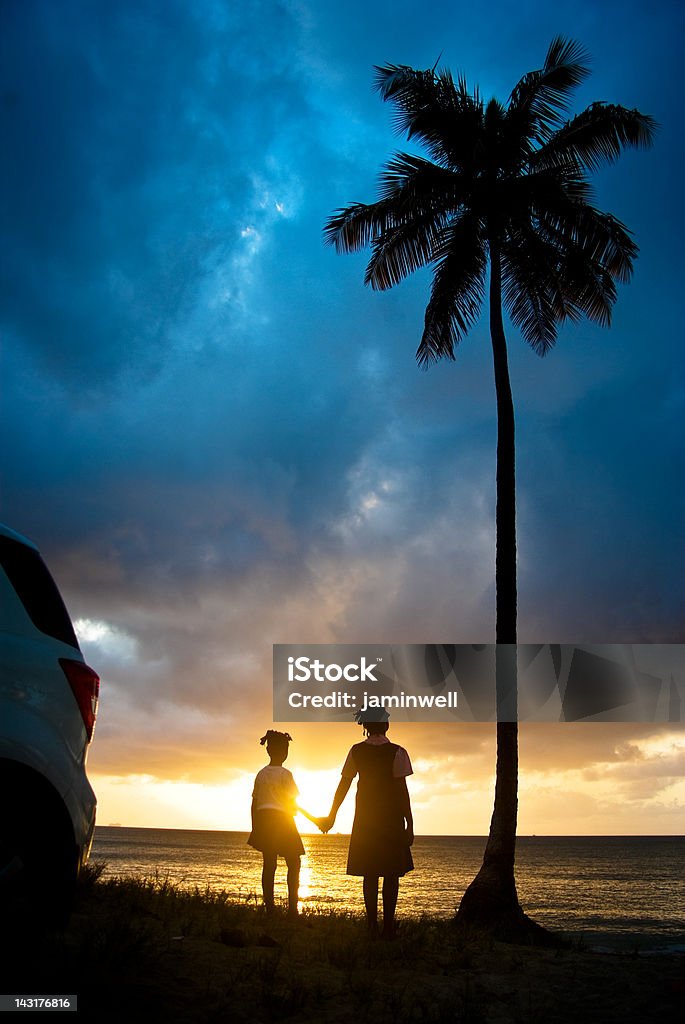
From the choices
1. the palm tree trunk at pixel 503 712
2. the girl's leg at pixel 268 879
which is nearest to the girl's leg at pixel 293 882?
the girl's leg at pixel 268 879

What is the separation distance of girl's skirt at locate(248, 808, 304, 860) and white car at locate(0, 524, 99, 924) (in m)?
5.36

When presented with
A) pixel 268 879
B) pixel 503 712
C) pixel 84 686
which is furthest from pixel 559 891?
pixel 84 686

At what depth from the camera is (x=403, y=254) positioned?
1638 cm

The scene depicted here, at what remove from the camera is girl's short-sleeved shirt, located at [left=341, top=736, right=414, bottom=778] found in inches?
328

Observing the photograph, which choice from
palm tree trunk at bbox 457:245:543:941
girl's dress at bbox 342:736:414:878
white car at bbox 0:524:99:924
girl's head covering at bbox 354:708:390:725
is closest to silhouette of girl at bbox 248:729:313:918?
girl's dress at bbox 342:736:414:878

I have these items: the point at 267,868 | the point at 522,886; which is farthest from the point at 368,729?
the point at 522,886

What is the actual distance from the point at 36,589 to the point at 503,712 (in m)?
11.5

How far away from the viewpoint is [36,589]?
368 centimetres

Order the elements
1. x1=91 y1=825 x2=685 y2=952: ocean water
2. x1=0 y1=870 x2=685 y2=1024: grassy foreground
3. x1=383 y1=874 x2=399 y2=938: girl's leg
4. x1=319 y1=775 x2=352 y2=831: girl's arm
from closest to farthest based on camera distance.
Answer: x1=0 y1=870 x2=685 y2=1024: grassy foreground, x1=383 y1=874 x2=399 y2=938: girl's leg, x1=319 y1=775 x2=352 y2=831: girl's arm, x1=91 y1=825 x2=685 y2=952: ocean water

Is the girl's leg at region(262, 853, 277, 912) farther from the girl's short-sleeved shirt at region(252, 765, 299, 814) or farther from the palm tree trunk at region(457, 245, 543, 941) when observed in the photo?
the palm tree trunk at region(457, 245, 543, 941)

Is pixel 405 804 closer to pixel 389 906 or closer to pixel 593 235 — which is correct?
pixel 389 906

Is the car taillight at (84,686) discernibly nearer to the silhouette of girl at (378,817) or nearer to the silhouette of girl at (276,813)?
the silhouette of girl at (378,817)

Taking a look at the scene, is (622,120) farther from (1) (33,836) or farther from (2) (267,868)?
(1) (33,836)

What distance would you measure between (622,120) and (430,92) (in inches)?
148
